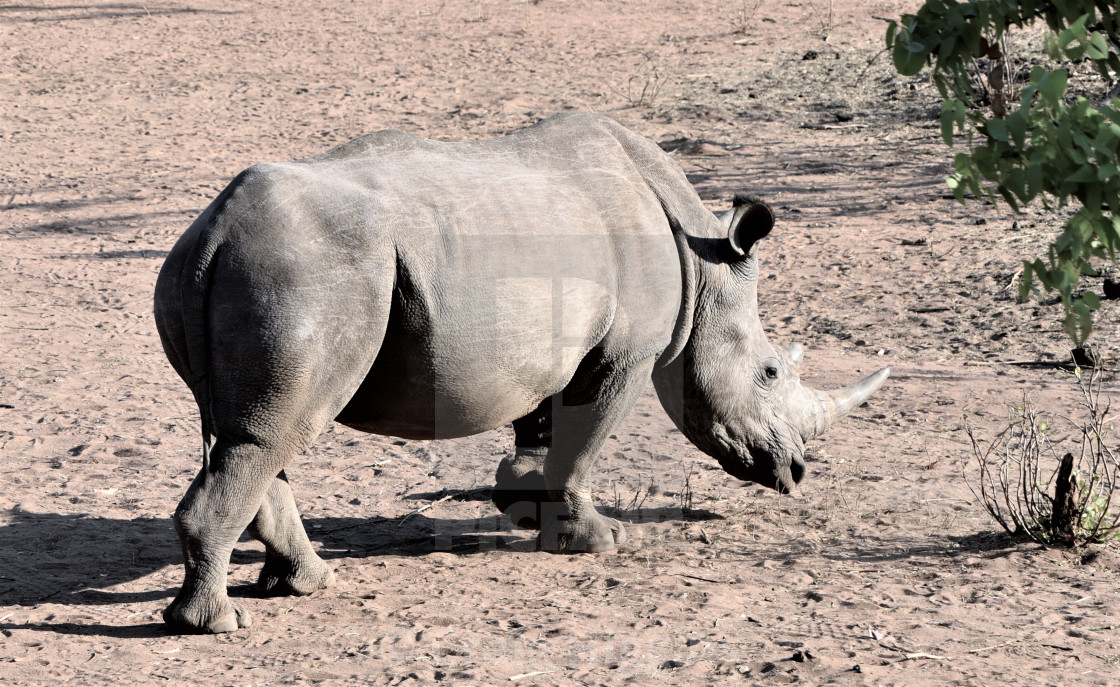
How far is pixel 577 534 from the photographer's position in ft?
18.5

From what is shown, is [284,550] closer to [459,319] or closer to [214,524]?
[214,524]

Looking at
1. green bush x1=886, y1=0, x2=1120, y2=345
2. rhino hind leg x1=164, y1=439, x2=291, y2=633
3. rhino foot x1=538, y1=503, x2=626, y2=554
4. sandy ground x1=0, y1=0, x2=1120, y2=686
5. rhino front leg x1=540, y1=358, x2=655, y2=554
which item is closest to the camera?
green bush x1=886, y1=0, x2=1120, y2=345

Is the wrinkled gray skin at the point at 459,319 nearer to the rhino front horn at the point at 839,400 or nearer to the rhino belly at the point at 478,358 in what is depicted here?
the rhino belly at the point at 478,358

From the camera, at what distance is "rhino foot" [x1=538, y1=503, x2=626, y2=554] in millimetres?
5633

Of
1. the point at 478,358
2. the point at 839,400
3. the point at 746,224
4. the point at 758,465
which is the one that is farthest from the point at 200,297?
the point at 839,400

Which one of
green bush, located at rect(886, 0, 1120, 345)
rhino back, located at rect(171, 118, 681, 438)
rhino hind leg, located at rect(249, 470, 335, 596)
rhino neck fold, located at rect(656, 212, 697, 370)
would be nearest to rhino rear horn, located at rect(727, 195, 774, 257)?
rhino neck fold, located at rect(656, 212, 697, 370)

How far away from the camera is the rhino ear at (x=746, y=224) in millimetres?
5461

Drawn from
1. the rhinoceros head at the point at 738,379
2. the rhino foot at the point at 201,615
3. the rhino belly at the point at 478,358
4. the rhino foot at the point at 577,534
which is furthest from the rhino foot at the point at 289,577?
the rhinoceros head at the point at 738,379

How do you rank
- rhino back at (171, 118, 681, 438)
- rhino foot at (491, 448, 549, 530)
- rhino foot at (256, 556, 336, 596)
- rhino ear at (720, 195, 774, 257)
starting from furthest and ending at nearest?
rhino foot at (491, 448, 549, 530), rhino ear at (720, 195, 774, 257), rhino foot at (256, 556, 336, 596), rhino back at (171, 118, 681, 438)

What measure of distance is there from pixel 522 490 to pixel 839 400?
152 centimetres

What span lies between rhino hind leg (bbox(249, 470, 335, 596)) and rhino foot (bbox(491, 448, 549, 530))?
1063 mm

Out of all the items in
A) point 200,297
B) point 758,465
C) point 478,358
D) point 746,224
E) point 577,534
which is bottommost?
point 577,534

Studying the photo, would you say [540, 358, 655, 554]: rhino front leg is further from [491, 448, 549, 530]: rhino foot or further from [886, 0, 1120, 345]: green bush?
[886, 0, 1120, 345]: green bush

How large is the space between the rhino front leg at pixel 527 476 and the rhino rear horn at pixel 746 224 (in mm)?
1120
